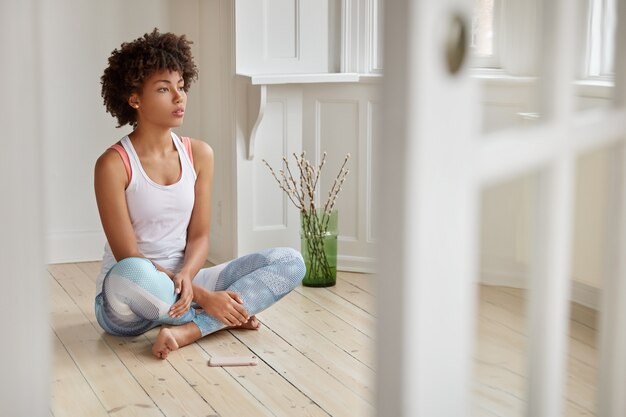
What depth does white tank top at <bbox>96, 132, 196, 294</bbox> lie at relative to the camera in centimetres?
316

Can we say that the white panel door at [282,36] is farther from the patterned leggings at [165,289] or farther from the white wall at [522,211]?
the white wall at [522,211]

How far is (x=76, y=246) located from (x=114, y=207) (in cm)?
130

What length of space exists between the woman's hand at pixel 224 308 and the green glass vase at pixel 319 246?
70 centimetres

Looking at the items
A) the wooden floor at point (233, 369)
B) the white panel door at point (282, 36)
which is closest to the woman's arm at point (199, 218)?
the wooden floor at point (233, 369)

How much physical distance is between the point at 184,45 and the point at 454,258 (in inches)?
93.7

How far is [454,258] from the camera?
0.99 metres

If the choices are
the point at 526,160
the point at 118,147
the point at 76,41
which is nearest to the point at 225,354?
the point at 118,147

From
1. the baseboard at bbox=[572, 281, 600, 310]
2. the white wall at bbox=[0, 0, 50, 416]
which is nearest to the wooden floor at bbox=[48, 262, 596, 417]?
the baseboard at bbox=[572, 281, 600, 310]

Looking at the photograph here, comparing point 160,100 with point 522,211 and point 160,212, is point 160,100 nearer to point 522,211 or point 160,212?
point 160,212

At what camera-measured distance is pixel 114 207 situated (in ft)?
10.1

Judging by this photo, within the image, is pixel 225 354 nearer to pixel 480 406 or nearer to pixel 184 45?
pixel 184 45

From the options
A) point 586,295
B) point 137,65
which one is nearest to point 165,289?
point 137,65

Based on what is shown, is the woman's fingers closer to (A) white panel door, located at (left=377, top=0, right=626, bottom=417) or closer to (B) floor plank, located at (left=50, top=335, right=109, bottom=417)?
(B) floor plank, located at (left=50, top=335, right=109, bottom=417)

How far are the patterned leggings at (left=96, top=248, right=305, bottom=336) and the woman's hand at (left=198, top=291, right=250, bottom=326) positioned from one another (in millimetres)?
34
